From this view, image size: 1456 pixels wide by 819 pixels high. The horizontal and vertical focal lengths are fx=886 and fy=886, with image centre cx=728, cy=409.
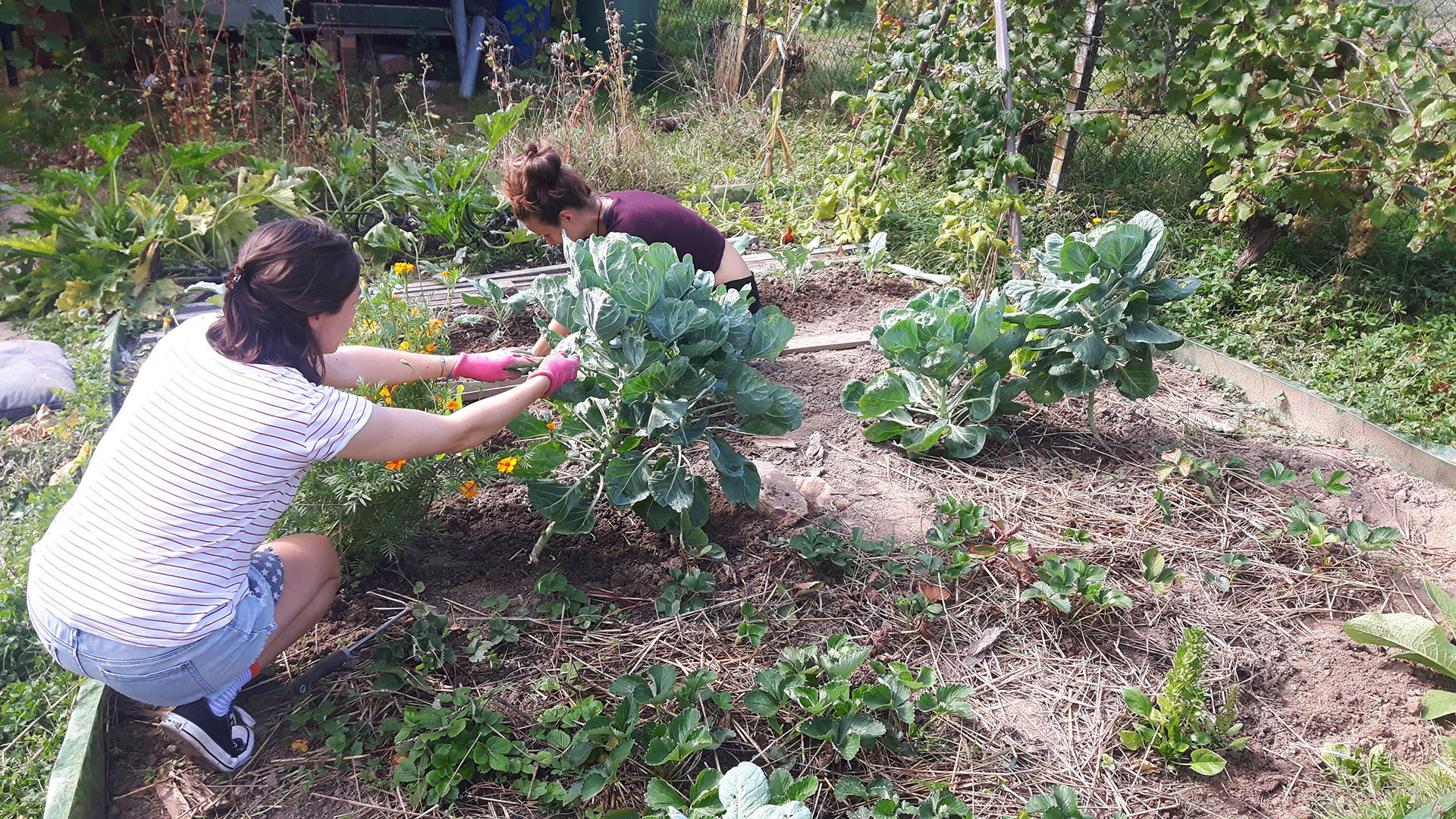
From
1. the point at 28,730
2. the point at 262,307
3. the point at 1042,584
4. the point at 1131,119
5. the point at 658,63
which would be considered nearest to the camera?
the point at 262,307

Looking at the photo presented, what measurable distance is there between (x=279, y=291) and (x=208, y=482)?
0.42 meters

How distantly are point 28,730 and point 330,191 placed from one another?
345 cm

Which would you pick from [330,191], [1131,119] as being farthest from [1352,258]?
[330,191]

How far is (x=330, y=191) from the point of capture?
4879mm

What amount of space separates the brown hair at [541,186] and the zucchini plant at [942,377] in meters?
1.19

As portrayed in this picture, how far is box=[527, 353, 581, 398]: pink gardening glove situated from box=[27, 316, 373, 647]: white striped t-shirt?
1.59ft

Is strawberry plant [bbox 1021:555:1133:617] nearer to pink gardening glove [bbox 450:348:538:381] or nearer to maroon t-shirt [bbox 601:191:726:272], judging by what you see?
pink gardening glove [bbox 450:348:538:381]

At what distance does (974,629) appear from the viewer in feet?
7.93

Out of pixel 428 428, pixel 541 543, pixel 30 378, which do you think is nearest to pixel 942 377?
pixel 541 543

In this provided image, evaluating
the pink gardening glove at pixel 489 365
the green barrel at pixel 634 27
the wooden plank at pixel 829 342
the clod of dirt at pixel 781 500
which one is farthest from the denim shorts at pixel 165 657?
the green barrel at pixel 634 27

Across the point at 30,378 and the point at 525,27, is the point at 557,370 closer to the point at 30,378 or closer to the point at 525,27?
the point at 30,378

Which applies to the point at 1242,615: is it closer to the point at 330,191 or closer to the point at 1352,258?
the point at 1352,258

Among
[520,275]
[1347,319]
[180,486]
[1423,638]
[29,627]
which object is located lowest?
[29,627]

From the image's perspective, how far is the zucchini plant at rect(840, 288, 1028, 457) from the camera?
9.49 ft
